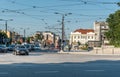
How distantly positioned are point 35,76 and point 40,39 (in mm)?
178820

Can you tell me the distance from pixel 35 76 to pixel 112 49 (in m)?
51.3

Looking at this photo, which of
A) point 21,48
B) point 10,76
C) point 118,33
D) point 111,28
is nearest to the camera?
point 10,76

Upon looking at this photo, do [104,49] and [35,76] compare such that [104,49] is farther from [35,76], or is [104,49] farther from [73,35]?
[73,35]

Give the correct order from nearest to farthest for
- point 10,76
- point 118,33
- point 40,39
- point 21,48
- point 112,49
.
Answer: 1. point 10,76
2. point 21,48
3. point 112,49
4. point 118,33
5. point 40,39

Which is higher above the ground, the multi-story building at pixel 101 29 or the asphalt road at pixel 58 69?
the multi-story building at pixel 101 29

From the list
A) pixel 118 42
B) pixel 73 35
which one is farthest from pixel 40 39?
pixel 118 42

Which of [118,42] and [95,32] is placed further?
[95,32]

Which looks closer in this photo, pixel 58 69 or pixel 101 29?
pixel 58 69

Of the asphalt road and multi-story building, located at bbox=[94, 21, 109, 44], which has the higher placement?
multi-story building, located at bbox=[94, 21, 109, 44]

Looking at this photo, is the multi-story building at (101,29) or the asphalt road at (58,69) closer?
the asphalt road at (58,69)

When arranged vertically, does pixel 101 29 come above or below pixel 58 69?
above

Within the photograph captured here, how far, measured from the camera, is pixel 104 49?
7238 centimetres

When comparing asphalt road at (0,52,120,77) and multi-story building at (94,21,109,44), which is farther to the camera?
multi-story building at (94,21,109,44)

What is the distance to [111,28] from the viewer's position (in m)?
97.7
